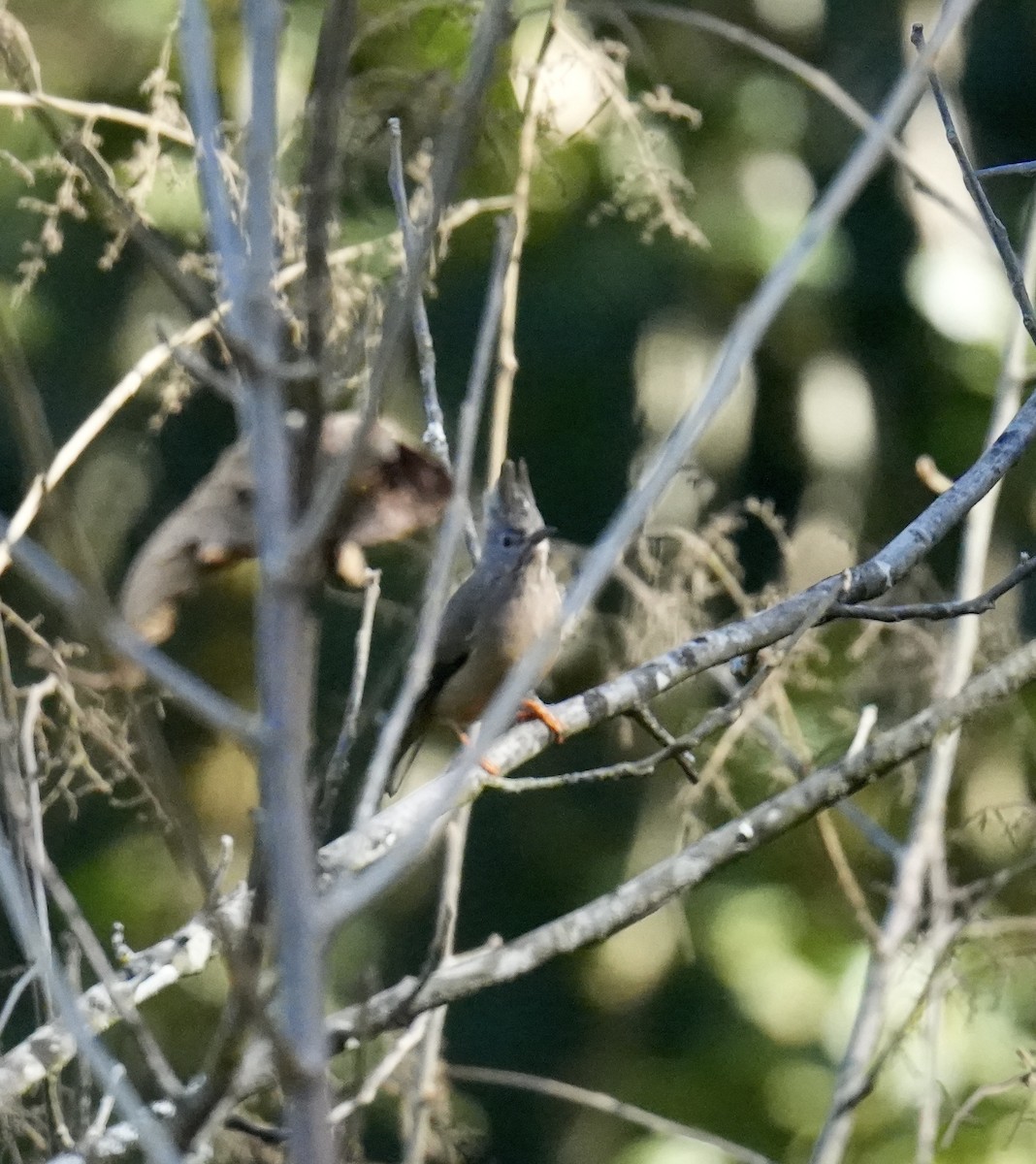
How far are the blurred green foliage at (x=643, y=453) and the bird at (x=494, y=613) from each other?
0.96m

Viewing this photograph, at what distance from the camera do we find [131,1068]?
14.4 ft

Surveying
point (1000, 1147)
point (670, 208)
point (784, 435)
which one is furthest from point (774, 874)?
point (670, 208)

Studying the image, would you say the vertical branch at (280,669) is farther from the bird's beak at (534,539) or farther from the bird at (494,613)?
the bird at (494,613)

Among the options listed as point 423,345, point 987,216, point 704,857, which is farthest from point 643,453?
point 704,857

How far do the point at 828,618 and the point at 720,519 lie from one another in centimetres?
104

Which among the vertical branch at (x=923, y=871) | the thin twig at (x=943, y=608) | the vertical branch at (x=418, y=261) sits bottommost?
the vertical branch at (x=923, y=871)

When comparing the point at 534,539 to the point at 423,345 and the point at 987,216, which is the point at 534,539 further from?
the point at 987,216

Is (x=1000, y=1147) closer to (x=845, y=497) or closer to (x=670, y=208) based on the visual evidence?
(x=845, y=497)

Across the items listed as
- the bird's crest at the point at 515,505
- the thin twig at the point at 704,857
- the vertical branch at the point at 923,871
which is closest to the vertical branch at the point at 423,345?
the bird's crest at the point at 515,505

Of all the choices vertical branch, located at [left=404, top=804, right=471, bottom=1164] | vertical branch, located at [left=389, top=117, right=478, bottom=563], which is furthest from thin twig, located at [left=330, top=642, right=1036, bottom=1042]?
vertical branch, located at [left=389, top=117, right=478, bottom=563]

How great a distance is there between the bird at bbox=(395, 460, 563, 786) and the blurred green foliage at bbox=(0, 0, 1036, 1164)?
37.7 inches

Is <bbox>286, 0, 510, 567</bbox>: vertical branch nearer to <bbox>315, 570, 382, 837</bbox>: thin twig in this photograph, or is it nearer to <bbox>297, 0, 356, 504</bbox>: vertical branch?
<bbox>297, 0, 356, 504</bbox>: vertical branch

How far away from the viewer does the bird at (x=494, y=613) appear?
4.31 m

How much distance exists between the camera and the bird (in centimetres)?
431
